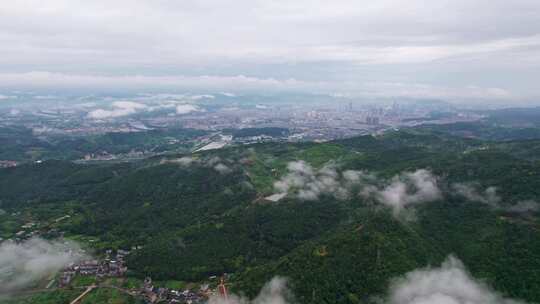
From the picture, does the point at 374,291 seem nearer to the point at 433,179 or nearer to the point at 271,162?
the point at 433,179

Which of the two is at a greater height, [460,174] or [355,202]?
[460,174]

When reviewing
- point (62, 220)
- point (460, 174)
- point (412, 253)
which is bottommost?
point (62, 220)

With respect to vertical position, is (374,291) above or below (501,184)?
below

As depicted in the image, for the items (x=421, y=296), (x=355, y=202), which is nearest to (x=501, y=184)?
(x=355, y=202)

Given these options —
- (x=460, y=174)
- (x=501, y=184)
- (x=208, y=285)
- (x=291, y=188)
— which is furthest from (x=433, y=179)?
(x=208, y=285)

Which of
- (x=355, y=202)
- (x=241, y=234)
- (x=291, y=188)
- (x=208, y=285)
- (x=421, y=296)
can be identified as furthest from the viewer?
(x=291, y=188)

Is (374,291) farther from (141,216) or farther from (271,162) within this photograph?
(271,162)

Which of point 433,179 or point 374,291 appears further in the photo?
point 433,179

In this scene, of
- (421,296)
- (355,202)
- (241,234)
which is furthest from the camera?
(355,202)

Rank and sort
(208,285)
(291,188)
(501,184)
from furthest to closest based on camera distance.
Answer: (291,188)
(501,184)
(208,285)
